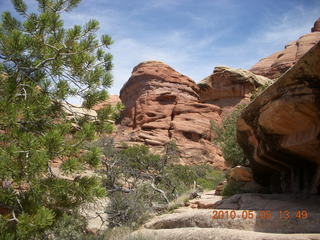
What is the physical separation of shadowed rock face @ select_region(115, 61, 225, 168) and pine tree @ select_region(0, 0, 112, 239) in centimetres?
2955

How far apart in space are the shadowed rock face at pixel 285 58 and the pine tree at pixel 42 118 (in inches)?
1723

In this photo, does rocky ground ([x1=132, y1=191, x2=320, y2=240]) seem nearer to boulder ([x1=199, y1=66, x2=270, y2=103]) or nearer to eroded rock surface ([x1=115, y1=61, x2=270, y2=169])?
eroded rock surface ([x1=115, y1=61, x2=270, y2=169])

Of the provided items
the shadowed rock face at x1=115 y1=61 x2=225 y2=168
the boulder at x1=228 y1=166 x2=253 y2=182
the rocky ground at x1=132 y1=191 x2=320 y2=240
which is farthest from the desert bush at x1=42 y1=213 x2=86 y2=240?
the shadowed rock face at x1=115 y1=61 x2=225 y2=168

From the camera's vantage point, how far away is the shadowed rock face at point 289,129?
6480mm

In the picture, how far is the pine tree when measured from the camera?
437 centimetres

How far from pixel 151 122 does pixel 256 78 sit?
17098 millimetres

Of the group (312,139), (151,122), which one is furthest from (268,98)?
(151,122)

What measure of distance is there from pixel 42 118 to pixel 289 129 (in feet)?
19.8

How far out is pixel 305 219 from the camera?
5762 millimetres

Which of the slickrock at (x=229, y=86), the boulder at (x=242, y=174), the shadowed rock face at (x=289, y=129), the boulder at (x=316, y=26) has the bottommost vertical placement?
the boulder at (x=242, y=174)

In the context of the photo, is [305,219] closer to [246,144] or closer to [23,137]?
[246,144]

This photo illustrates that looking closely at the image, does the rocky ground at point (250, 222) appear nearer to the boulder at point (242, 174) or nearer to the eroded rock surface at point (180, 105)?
the boulder at point (242, 174)

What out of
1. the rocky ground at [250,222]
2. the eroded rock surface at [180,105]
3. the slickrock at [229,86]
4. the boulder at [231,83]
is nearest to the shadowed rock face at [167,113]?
the eroded rock surface at [180,105]

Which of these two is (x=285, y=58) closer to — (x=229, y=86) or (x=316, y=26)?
(x=229, y=86)
